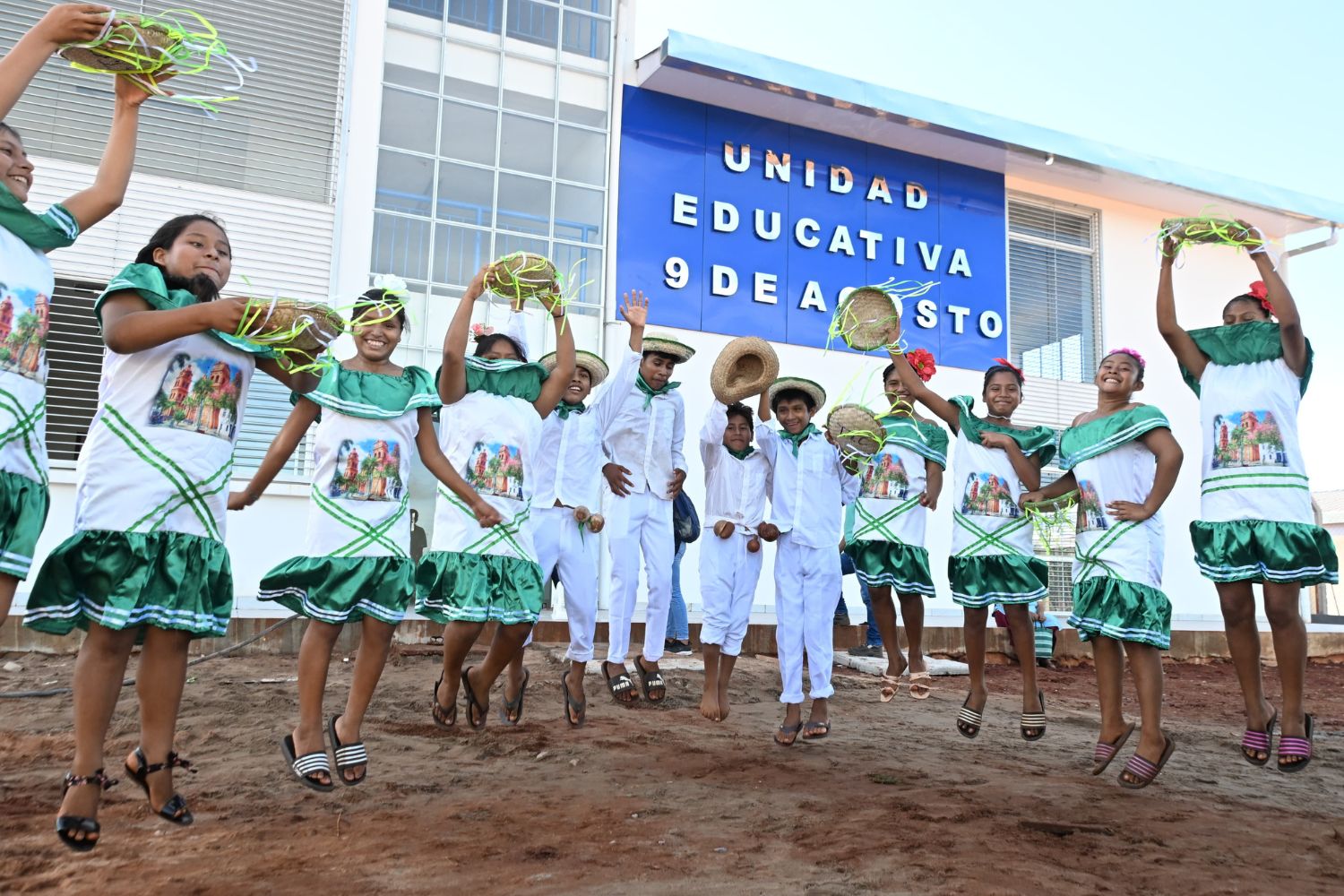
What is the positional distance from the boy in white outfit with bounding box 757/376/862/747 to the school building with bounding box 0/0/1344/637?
4129mm

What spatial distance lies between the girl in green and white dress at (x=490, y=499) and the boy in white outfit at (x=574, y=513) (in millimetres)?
760

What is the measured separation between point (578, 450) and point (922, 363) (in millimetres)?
2477

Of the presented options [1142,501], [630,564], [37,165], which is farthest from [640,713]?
[37,165]

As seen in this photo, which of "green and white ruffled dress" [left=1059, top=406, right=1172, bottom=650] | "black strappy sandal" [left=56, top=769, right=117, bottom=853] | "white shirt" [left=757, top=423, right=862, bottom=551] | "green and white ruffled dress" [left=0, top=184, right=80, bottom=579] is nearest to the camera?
"green and white ruffled dress" [left=0, top=184, right=80, bottom=579]

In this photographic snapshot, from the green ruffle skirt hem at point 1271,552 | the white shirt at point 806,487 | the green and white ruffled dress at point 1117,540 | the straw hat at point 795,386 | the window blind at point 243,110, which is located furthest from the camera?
the window blind at point 243,110

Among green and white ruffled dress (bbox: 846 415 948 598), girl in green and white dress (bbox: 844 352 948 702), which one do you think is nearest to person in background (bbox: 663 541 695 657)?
girl in green and white dress (bbox: 844 352 948 702)

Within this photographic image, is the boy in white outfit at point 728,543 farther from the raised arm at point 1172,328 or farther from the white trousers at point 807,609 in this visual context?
the raised arm at point 1172,328

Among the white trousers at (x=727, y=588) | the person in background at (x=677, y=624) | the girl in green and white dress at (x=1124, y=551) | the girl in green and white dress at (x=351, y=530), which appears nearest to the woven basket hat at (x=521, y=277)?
the girl in green and white dress at (x=351, y=530)

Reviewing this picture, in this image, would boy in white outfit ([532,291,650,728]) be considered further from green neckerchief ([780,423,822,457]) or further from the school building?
the school building

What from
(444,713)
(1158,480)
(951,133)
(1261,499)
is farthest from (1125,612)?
(951,133)

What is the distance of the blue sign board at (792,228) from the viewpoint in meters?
14.2

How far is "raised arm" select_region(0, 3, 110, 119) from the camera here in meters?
2.97

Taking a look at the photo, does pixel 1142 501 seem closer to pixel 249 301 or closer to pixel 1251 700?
pixel 1251 700

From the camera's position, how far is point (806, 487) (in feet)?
19.7
